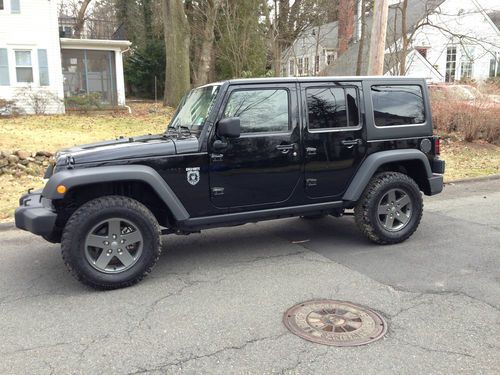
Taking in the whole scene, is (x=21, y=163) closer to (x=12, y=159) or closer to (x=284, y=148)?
(x=12, y=159)

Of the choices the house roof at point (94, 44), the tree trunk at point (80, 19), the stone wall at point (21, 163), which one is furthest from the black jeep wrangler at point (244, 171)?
the tree trunk at point (80, 19)

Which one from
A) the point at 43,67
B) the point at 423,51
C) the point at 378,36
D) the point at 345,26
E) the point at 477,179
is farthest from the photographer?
the point at 345,26

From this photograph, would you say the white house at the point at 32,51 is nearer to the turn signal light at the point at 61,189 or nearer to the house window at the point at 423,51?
the turn signal light at the point at 61,189

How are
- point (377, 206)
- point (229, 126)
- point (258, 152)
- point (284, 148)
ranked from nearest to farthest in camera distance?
1. point (229, 126)
2. point (258, 152)
3. point (284, 148)
4. point (377, 206)

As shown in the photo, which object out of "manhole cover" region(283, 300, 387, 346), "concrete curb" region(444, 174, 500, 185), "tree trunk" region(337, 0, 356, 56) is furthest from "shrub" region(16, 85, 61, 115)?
"manhole cover" region(283, 300, 387, 346)

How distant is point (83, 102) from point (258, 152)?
1839 centimetres

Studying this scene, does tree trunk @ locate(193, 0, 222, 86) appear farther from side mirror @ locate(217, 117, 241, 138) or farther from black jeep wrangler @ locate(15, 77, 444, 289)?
side mirror @ locate(217, 117, 241, 138)

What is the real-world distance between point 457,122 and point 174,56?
1260cm

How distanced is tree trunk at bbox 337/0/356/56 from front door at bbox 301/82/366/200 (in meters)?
23.7

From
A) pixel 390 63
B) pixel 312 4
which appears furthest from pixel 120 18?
pixel 390 63

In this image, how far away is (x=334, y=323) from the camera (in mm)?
3787

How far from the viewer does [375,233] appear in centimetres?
560

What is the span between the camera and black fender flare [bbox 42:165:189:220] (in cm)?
423

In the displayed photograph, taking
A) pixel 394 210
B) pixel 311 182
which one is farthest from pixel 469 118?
pixel 311 182
